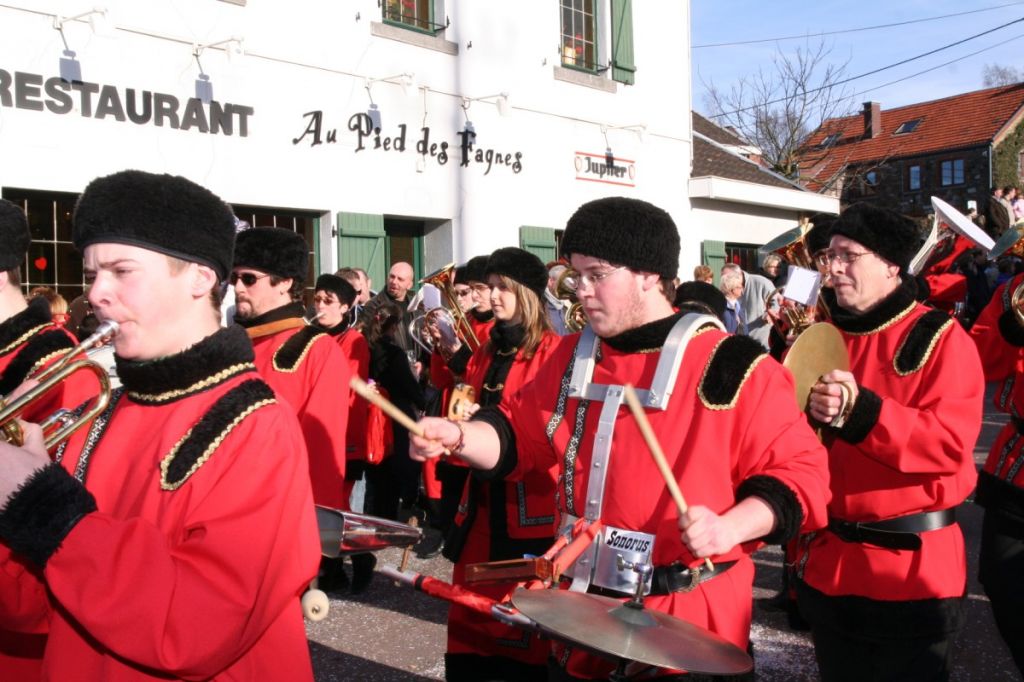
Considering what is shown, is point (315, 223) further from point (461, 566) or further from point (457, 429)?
point (457, 429)

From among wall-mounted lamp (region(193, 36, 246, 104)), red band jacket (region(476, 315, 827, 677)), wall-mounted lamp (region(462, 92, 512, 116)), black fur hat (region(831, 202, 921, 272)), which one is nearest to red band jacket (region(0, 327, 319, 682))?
red band jacket (region(476, 315, 827, 677))

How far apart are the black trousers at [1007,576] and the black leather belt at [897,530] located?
714mm

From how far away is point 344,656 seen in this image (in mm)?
5211

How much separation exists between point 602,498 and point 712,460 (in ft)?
0.98

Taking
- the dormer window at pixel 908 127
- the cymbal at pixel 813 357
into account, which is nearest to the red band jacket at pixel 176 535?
the cymbal at pixel 813 357

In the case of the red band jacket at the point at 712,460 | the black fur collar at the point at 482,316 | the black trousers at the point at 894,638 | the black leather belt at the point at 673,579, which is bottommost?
the black trousers at the point at 894,638

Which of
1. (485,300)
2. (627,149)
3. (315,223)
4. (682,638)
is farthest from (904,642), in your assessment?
(627,149)

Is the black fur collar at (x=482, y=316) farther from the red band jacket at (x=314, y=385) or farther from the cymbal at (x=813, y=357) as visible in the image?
the cymbal at (x=813, y=357)

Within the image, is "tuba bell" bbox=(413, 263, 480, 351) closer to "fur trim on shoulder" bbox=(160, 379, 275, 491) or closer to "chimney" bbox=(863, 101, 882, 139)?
"fur trim on shoulder" bbox=(160, 379, 275, 491)

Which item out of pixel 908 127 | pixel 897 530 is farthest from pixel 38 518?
pixel 908 127

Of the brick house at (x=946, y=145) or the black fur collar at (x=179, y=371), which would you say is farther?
the brick house at (x=946, y=145)

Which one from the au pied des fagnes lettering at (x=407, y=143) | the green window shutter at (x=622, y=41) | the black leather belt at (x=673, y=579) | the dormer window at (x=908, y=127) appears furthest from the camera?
the dormer window at (x=908, y=127)

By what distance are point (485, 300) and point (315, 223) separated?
14.8 feet

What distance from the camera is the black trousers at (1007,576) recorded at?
3803 mm
